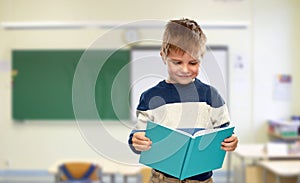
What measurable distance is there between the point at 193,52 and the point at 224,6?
4.40 meters

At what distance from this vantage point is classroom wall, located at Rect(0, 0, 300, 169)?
4992 millimetres

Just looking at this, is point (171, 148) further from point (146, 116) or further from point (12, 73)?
point (12, 73)

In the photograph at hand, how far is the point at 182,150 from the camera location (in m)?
0.80

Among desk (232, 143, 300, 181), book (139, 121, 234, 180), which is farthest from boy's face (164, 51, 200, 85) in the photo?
desk (232, 143, 300, 181)

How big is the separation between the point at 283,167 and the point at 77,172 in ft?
5.80

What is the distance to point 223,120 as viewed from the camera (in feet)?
2.94

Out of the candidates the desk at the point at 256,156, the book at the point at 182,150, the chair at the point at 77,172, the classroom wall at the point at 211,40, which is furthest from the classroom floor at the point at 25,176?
the book at the point at 182,150

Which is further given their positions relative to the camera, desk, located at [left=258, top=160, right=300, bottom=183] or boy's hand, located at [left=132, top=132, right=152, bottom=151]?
desk, located at [left=258, top=160, right=300, bottom=183]

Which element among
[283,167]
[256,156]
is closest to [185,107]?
[283,167]

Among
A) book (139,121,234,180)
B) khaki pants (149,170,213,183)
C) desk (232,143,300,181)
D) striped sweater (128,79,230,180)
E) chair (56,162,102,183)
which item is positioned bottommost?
chair (56,162,102,183)

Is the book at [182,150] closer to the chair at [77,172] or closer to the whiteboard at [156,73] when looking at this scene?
the whiteboard at [156,73]

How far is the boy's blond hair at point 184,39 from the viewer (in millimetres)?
828

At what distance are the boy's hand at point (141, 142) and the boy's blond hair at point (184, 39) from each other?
187 millimetres

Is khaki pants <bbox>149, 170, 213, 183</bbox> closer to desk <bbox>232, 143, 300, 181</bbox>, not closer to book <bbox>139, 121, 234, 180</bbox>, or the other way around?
book <bbox>139, 121, 234, 180</bbox>
